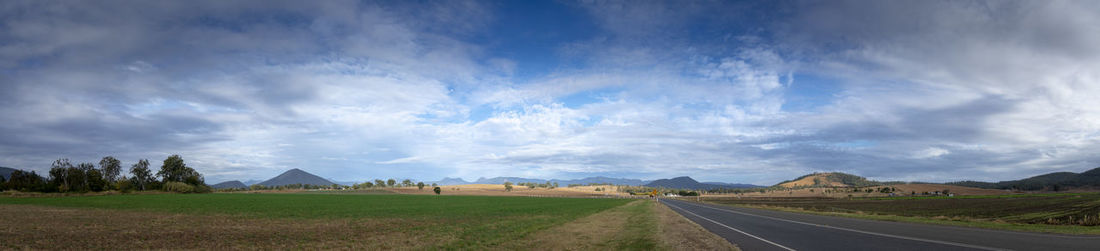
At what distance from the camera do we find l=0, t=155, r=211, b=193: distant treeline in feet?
344

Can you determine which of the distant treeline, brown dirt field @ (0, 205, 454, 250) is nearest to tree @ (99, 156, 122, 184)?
the distant treeline

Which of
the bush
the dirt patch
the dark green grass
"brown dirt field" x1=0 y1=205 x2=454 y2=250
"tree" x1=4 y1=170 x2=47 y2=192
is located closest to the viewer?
the dirt patch

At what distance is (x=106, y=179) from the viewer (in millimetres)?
121625

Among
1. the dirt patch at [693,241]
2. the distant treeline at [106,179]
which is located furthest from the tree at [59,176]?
the dirt patch at [693,241]

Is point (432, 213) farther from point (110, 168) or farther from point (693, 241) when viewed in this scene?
point (110, 168)

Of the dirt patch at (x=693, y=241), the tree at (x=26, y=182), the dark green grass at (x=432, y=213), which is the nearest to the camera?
the dirt patch at (x=693, y=241)

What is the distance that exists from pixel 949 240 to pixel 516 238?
648 inches

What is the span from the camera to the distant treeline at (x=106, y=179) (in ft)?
344

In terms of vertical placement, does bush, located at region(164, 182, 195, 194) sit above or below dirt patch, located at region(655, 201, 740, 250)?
below

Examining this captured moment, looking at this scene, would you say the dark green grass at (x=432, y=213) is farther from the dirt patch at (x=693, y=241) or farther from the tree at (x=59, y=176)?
the tree at (x=59, y=176)

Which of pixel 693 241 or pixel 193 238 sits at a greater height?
pixel 693 241

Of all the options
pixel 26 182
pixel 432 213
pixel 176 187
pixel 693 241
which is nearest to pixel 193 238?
pixel 693 241

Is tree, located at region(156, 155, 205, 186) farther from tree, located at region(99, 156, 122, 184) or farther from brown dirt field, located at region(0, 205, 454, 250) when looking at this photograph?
brown dirt field, located at region(0, 205, 454, 250)

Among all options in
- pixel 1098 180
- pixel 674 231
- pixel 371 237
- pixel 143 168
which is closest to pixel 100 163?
pixel 143 168
